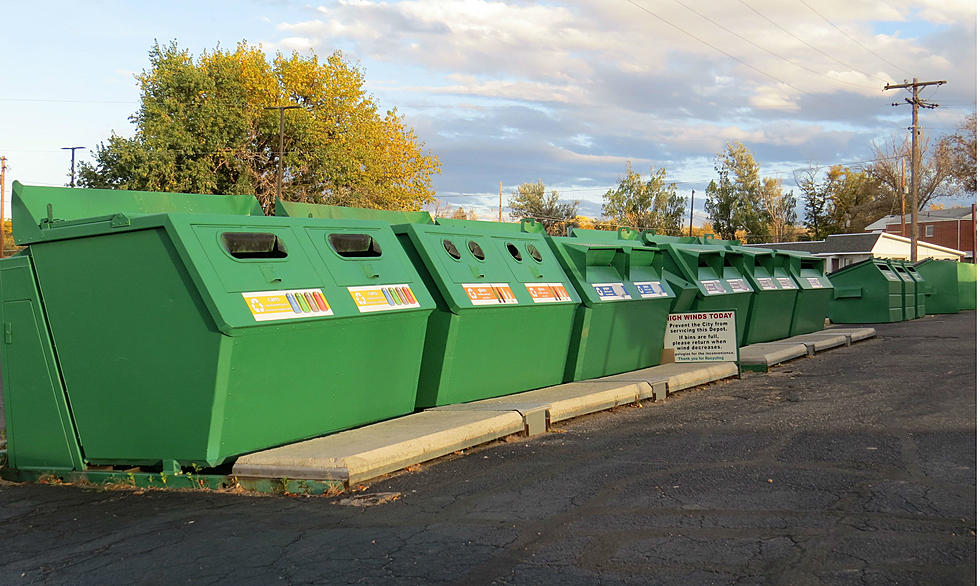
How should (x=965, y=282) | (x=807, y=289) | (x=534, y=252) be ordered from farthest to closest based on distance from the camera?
(x=965, y=282)
(x=807, y=289)
(x=534, y=252)

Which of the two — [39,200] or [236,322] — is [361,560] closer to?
[236,322]

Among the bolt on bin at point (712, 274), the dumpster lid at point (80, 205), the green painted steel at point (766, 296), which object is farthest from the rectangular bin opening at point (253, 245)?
the green painted steel at point (766, 296)

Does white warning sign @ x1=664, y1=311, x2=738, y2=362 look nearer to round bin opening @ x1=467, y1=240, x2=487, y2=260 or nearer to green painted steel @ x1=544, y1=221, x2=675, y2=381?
green painted steel @ x1=544, y1=221, x2=675, y2=381

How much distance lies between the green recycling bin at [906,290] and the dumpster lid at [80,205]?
773 inches

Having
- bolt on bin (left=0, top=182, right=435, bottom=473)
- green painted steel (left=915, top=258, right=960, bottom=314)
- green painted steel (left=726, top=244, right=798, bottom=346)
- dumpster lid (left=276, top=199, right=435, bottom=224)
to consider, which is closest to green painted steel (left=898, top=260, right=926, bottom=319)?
green painted steel (left=915, top=258, right=960, bottom=314)

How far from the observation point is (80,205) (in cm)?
644

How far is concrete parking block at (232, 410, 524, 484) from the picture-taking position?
5.41 m

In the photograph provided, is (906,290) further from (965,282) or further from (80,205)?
(80,205)

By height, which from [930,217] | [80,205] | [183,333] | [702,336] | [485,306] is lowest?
[702,336]

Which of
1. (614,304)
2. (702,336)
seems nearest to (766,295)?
(702,336)

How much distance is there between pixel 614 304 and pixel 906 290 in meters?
16.0

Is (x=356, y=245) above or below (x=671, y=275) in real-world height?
above

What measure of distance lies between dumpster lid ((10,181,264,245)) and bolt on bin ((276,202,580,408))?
0.64 meters

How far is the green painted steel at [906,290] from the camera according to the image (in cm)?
2259
